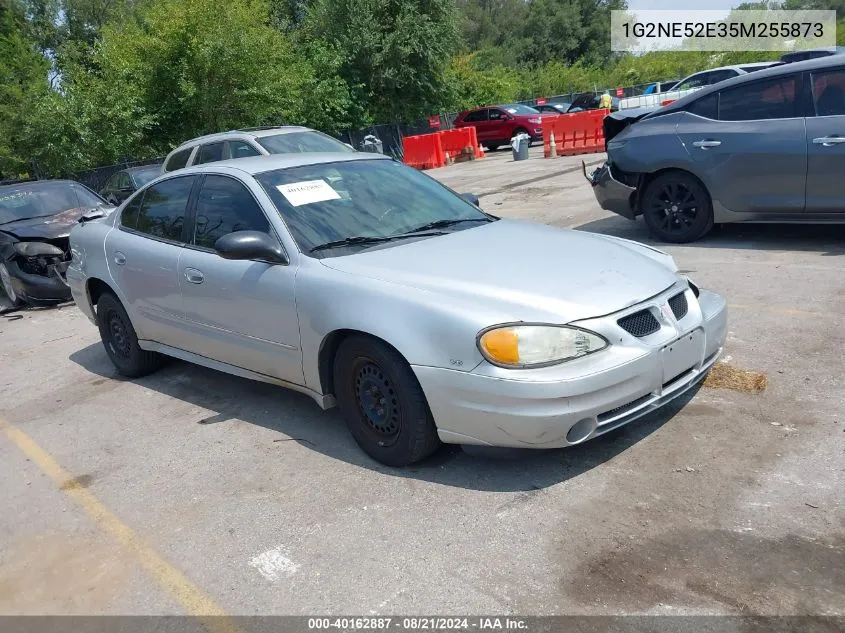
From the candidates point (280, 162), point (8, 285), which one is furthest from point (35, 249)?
point (280, 162)

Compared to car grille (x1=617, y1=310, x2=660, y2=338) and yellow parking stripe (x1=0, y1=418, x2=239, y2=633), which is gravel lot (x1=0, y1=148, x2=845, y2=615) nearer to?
yellow parking stripe (x1=0, y1=418, x2=239, y2=633)

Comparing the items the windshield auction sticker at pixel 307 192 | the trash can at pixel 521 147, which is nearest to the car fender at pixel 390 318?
the windshield auction sticker at pixel 307 192

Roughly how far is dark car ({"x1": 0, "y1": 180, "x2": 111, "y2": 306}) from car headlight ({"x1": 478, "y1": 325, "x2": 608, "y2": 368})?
24.6 ft

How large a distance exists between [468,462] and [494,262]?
3.47 feet

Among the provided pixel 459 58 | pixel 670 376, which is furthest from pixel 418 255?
pixel 459 58

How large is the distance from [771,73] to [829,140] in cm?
93

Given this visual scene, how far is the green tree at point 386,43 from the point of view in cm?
3034

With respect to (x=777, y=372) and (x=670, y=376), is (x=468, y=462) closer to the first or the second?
(x=670, y=376)

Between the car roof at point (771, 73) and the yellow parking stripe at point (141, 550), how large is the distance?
21.8 feet

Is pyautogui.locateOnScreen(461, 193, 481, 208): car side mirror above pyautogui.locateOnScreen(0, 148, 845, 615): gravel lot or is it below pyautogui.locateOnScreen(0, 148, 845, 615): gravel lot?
above

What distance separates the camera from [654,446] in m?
4.04

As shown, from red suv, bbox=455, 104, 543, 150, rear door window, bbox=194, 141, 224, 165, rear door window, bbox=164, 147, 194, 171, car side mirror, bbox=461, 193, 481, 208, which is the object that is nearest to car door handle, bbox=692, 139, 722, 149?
car side mirror, bbox=461, 193, 481, 208

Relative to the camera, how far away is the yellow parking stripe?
3139mm

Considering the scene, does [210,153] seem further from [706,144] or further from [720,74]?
[720,74]
